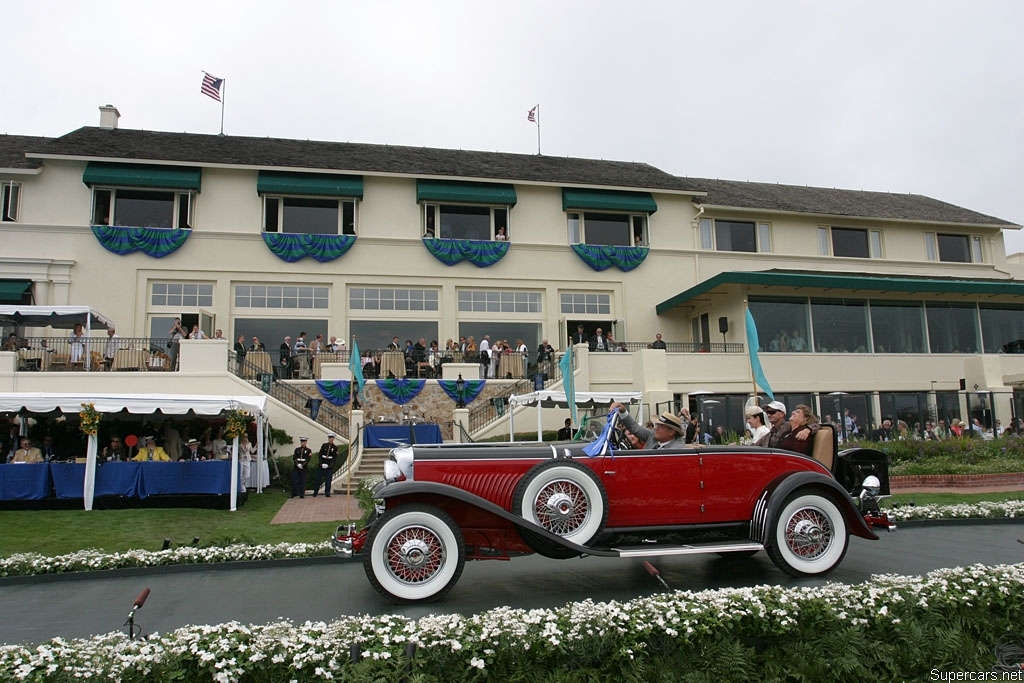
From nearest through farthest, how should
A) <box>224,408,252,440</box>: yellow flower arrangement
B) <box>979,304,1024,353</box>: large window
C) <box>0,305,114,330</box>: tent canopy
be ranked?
<box>224,408,252,440</box>: yellow flower arrangement → <box>0,305,114,330</box>: tent canopy → <box>979,304,1024,353</box>: large window

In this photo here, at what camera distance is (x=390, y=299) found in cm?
2647

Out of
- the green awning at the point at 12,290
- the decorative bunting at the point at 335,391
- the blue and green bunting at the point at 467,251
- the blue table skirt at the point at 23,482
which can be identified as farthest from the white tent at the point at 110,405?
the blue and green bunting at the point at 467,251

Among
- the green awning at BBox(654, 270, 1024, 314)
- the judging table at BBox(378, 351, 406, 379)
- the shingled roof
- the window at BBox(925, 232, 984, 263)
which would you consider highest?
the shingled roof

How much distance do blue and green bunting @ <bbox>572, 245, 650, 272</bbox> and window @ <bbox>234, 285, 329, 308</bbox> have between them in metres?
10.4

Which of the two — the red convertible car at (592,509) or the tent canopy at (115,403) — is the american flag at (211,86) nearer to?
the tent canopy at (115,403)

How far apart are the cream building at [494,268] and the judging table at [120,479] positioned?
417 inches

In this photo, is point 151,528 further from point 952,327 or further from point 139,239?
point 952,327

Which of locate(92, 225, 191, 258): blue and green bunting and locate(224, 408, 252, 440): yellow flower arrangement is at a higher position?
locate(92, 225, 191, 258): blue and green bunting

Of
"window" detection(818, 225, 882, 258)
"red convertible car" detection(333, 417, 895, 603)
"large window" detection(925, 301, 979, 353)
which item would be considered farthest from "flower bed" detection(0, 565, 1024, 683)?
"window" detection(818, 225, 882, 258)

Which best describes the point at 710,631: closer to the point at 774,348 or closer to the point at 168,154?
the point at 774,348

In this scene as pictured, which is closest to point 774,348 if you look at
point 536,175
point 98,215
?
point 536,175

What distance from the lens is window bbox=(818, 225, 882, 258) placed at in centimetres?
3103

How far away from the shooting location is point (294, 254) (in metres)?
25.6

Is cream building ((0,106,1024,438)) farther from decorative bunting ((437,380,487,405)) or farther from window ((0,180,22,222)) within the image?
decorative bunting ((437,380,487,405))
